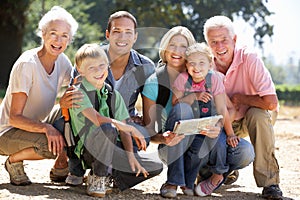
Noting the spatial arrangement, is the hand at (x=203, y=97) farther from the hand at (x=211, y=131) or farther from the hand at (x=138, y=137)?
the hand at (x=138, y=137)

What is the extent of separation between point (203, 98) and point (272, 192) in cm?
99

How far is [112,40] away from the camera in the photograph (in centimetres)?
489

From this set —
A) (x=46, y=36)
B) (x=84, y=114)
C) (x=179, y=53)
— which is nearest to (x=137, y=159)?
(x=84, y=114)

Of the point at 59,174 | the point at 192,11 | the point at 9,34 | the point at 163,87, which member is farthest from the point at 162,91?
the point at 192,11

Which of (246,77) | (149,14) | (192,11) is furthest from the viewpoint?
(192,11)

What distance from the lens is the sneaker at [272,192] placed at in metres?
4.70

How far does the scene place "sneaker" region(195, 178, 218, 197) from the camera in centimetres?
467

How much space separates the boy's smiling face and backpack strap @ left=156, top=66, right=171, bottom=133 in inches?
20.7

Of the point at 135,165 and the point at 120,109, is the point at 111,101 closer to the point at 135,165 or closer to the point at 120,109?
the point at 120,109

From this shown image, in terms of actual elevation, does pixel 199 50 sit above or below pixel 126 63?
above

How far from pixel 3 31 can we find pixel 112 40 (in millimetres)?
14576

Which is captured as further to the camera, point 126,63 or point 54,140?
point 126,63

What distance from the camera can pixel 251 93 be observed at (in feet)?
16.8

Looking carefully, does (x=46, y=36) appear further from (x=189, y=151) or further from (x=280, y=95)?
(x=280, y=95)
